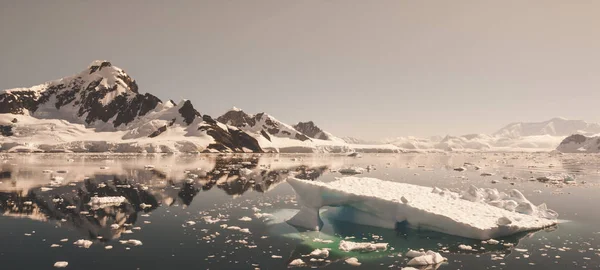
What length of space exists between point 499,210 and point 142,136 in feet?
366

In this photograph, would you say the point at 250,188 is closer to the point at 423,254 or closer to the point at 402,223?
the point at 402,223

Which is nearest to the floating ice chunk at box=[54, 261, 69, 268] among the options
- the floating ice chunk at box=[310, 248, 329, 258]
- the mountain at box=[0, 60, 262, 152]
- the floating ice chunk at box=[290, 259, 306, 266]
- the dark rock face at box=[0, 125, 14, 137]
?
the floating ice chunk at box=[290, 259, 306, 266]

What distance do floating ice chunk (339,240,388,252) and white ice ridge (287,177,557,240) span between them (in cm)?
283

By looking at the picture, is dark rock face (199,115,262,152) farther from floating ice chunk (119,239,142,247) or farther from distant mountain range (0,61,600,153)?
floating ice chunk (119,239,142,247)

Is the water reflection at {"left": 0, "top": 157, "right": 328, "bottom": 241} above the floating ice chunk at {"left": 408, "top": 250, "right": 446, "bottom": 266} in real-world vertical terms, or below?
above

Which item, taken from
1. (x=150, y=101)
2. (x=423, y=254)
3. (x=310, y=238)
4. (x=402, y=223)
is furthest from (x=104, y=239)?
(x=150, y=101)

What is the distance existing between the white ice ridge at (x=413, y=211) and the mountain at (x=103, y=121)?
299 ft

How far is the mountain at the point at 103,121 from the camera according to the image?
99.3 m

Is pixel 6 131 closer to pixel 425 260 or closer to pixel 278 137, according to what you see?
pixel 278 137

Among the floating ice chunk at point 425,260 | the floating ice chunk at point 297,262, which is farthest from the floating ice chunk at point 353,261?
the floating ice chunk at point 425,260

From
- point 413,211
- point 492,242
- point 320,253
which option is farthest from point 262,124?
point 320,253

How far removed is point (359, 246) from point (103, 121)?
135913 millimetres

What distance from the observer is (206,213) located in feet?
60.1

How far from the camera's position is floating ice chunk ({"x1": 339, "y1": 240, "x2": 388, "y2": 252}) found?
490 inches
